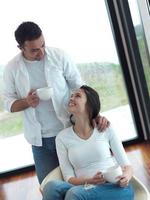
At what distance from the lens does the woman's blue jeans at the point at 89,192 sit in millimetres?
1938

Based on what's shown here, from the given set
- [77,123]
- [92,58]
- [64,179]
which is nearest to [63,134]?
[77,123]

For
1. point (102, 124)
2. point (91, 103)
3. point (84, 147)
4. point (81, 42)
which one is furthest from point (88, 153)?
point (81, 42)

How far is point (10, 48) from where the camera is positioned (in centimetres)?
381

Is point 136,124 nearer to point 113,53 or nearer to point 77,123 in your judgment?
point 113,53

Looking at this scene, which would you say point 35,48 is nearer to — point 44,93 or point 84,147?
point 44,93

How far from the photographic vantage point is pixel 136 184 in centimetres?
210

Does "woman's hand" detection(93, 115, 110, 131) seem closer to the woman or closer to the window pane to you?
the woman

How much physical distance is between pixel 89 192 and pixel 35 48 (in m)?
0.80

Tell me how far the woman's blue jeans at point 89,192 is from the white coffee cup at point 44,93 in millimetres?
443

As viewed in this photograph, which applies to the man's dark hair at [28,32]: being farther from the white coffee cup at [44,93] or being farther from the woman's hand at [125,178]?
the woman's hand at [125,178]

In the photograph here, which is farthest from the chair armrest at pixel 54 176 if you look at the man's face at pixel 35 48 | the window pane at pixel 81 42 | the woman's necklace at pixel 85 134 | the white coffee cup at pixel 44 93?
the window pane at pixel 81 42

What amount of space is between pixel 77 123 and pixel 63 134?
0.10 meters

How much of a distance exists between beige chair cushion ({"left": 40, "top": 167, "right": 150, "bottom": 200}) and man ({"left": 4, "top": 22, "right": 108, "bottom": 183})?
0.54 feet

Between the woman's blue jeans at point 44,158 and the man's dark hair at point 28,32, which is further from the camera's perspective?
the woman's blue jeans at point 44,158
